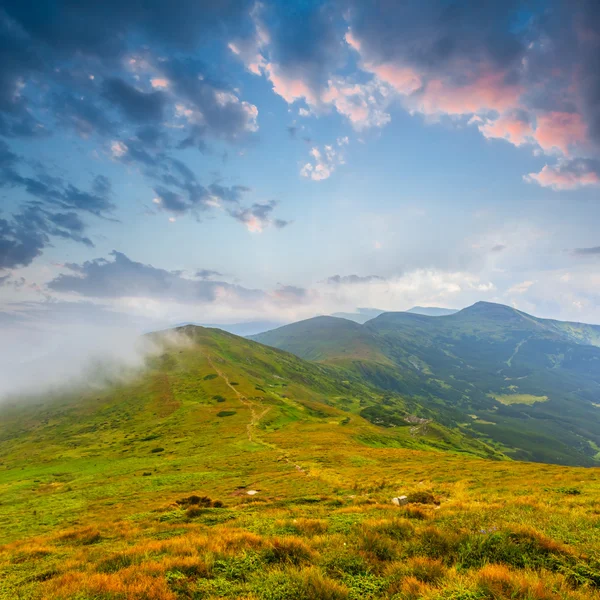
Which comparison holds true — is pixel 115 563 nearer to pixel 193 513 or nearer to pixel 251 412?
pixel 193 513

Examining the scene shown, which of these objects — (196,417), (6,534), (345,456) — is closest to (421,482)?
(345,456)

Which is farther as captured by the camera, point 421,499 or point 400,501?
point 421,499

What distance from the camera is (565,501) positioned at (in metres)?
18.1

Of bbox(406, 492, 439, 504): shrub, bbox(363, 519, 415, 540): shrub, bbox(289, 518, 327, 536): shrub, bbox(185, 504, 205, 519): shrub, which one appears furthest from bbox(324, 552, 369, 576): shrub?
bbox(185, 504, 205, 519): shrub

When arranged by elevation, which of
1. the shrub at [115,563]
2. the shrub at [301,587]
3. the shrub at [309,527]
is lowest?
the shrub at [309,527]

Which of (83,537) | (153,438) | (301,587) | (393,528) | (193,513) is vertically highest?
(301,587)

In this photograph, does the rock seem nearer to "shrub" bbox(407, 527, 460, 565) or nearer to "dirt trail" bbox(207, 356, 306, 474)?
"shrub" bbox(407, 527, 460, 565)

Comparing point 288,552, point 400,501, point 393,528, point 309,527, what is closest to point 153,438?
point 400,501

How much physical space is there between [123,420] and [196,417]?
39.2m

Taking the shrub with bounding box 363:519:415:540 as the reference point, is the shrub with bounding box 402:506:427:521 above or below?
below

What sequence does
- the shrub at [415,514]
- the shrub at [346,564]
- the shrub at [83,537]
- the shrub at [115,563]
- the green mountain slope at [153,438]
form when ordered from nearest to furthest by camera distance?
1. the shrub at [346,564]
2. the shrub at [115,563]
3. the shrub at [415,514]
4. the shrub at [83,537]
5. the green mountain slope at [153,438]

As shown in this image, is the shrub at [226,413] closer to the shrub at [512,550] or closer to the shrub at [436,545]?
the shrub at [436,545]

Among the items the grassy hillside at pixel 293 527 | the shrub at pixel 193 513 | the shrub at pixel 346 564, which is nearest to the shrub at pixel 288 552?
the grassy hillside at pixel 293 527

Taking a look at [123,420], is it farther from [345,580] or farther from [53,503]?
[345,580]
